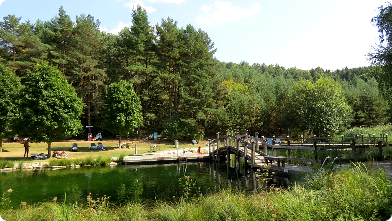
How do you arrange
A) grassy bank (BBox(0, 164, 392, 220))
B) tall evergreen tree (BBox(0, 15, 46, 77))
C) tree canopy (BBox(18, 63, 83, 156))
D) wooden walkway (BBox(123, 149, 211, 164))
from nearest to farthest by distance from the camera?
grassy bank (BBox(0, 164, 392, 220))
tree canopy (BBox(18, 63, 83, 156))
wooden walkway (BBox(123, 149, 211, 164))
tall evergreen tree (BBox(0, 15, 46, 77))

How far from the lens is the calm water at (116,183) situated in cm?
1380

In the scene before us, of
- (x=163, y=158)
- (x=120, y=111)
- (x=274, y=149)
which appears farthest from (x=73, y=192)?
(x=120, y=111)

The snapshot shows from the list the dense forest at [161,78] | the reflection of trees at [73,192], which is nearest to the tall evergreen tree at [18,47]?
the dense forest at [161,78]

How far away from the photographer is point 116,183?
17016 millimetres

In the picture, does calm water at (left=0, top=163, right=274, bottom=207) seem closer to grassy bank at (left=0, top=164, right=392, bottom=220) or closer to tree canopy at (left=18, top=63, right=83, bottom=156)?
grassy bank at (left=0, top=164, right=392, bottom=220)

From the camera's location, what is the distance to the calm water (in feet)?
45.3

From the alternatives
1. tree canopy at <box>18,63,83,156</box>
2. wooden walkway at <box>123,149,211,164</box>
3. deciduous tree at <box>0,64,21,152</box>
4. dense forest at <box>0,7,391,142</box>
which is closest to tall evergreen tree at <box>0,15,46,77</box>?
dense forest at <box>0,7,391,142</box>

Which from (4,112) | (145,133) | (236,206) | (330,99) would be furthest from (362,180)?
(145,133)

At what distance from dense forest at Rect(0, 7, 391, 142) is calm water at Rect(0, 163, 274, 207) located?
1662 centimetres

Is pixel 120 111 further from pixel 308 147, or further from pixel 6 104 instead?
pixel 308 147

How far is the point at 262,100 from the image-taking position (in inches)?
1873

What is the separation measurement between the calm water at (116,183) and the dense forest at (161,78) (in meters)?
16.6

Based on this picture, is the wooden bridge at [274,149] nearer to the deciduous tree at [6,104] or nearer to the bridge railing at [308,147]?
the bridge railing at [308,147]

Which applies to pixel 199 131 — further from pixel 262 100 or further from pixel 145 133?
pixel 262 100
